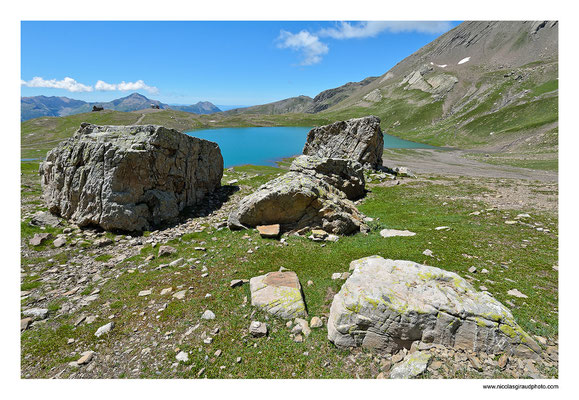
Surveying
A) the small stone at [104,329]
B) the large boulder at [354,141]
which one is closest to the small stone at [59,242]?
the small stone at [104,329]

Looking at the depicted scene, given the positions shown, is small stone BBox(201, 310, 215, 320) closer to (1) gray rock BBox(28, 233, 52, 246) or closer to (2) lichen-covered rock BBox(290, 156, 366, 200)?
(1) gray rock BBox(28, 233, 52, 246)

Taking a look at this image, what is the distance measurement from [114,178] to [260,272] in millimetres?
14871

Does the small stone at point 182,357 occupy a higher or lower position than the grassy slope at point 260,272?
lower

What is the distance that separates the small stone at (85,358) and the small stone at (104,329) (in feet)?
2.79

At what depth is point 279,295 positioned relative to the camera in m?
9.63

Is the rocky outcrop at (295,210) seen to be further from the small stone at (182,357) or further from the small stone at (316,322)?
the small stone at (182,357)

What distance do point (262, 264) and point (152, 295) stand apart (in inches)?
207

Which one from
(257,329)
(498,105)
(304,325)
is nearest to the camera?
(257,329)

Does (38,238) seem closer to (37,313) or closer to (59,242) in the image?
(59,242)

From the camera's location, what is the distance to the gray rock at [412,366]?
6.57 m

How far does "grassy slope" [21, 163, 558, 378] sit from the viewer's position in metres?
7.33

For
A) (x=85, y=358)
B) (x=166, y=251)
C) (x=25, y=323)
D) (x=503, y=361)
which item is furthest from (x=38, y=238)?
(x=503, y=361)

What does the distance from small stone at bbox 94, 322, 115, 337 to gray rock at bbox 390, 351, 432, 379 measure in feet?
31.9

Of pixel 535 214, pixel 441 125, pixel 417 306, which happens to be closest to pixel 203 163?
pixel 417 306
